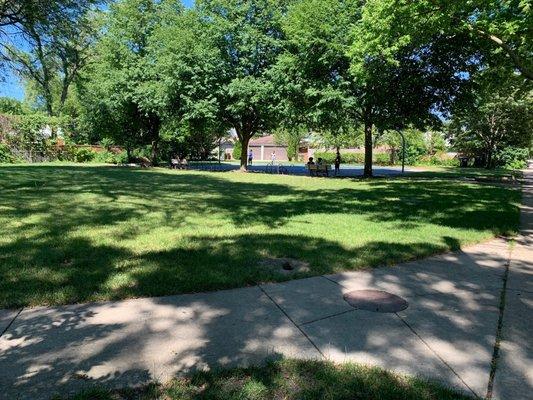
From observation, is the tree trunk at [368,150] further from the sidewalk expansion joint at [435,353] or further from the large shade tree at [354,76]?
the sidewalk expansion joint at [435,353]

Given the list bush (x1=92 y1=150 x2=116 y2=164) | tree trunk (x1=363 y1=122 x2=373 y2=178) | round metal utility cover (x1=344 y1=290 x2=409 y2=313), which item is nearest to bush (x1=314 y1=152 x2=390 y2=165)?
bush (x1=92 y1=150 x2=116 y2=164)

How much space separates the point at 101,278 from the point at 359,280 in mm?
3086

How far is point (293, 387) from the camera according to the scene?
2.79 metres

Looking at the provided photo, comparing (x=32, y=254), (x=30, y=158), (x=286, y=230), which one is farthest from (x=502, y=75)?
(x=30, y=158)

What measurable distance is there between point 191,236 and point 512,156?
165ft

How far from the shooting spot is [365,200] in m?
12.9

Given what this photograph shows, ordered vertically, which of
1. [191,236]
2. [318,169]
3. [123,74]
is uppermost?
[123,74]

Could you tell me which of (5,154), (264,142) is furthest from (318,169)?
(264,142)

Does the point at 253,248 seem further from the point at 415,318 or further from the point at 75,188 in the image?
the point at 75,188

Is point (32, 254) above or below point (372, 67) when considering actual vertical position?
below

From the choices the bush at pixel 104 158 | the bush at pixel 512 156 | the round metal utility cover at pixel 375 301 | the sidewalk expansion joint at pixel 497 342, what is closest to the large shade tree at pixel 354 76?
the sidewalk expansion joint at pixel 497 342

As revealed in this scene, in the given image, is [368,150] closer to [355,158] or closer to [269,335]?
[269,335]

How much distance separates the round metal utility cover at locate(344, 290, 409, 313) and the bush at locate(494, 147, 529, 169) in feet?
164

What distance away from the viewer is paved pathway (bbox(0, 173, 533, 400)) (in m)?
2.95
